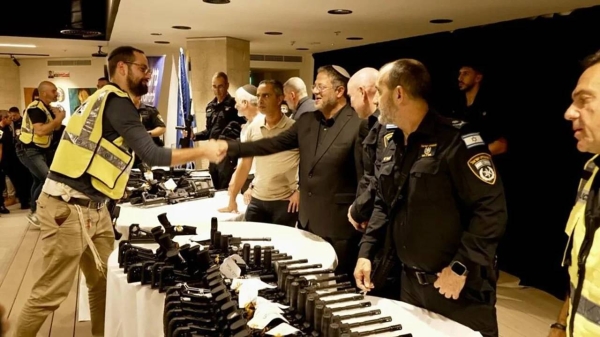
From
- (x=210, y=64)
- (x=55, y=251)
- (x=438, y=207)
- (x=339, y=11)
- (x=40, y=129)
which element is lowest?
(x=55, y=251)

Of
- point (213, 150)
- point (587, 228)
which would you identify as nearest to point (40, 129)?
point (213, 150)

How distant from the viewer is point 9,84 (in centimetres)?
1292

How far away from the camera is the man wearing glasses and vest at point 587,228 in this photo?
1230mm

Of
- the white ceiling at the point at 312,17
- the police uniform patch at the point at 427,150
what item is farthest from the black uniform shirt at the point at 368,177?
the white ceiling at the point at 312,17

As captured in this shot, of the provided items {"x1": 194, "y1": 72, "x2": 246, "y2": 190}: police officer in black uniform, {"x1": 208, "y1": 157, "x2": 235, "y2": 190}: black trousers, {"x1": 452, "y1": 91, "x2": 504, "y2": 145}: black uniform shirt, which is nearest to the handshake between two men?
{"x1": 208, "y1": 157, "x2": 235, "y2": 190}: black trousers

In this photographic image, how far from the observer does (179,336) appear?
1397 millimetres

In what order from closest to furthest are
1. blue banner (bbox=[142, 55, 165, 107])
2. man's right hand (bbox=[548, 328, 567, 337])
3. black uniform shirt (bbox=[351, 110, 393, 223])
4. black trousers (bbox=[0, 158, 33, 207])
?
man's right hand (bbox=[548, 328, 567, 337]), black uniform shirt (bbox=[351, 110, 393, 223]), black trousers (bbox=[0, 158, 33, 207]), blue banner (bbox=[142, 55, 165, 107])

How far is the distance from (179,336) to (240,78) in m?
7.00

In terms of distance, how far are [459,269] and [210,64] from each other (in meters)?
6.70

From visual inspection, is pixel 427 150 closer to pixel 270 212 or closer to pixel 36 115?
pixel 270 212

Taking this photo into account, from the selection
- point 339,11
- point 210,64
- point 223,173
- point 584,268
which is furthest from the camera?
point 210,64

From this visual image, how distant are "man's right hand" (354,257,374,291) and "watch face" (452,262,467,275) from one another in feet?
1.21

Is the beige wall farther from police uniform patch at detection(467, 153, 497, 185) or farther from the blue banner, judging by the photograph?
police uniform patch at detection(467, 153, 497, 185)

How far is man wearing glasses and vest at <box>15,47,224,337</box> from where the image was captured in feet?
8.21
